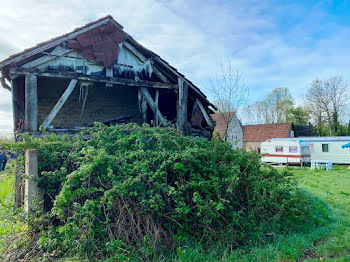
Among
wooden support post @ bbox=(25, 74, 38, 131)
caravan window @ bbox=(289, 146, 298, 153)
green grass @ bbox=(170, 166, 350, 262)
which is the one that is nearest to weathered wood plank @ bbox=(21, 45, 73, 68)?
wooden support post @ bbox=(25, 74, 38, 131)

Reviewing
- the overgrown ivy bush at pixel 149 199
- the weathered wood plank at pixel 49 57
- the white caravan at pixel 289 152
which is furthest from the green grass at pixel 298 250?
the white caravan at pixel 289 152

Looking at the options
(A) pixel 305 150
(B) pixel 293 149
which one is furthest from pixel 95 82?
(A) pixel 305 150

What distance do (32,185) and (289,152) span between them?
23151mm

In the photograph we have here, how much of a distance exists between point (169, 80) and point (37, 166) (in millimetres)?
6383

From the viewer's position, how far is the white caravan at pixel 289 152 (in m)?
22.6

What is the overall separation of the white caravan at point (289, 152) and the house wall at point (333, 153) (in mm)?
1178

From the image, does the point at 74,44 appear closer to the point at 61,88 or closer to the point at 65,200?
the point at 61,88

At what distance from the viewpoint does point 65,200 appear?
3.71 metres

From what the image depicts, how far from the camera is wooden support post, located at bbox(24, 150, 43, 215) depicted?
428 centimetres

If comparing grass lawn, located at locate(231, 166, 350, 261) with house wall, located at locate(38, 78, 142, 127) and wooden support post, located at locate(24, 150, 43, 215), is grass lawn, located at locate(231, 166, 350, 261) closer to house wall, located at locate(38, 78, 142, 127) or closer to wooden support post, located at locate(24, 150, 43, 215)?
wooden support post, located at locate(24, 150, 43, 215)

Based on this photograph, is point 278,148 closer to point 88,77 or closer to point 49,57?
point 88,77

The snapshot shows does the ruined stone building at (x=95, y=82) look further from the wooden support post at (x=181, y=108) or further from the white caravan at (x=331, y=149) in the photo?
the white caravan at (x=331, y=149)

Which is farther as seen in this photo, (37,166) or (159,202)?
(37,166)

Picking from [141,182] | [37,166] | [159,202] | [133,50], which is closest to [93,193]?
[141,182]
